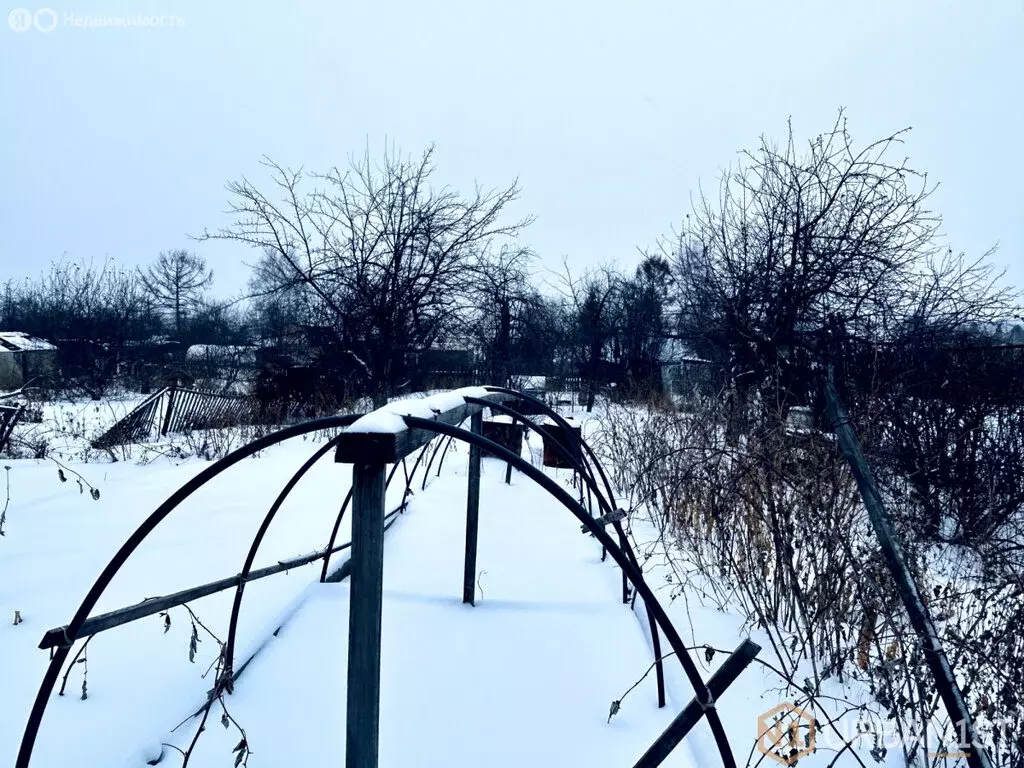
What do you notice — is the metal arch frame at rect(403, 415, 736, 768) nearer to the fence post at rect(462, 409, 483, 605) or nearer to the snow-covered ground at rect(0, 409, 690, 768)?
the snow-covered ground at rect(0, 409, 690, 768)

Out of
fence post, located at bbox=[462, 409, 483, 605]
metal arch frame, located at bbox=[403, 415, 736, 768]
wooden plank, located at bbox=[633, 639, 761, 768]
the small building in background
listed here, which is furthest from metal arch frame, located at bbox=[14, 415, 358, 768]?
the small building in background

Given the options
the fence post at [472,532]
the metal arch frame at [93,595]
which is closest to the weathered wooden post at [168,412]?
the fence post at [472,532]

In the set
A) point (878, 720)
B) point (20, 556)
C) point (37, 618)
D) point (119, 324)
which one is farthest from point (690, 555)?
point (119, 324)

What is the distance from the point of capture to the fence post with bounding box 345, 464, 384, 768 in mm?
1158

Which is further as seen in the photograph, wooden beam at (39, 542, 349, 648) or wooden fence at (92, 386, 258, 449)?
wooden fence at (92, 386, 258, 449)

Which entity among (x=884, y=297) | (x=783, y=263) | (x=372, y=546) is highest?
(x=783, y=263)

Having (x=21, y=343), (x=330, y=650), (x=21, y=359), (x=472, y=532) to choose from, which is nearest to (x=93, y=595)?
(x=330, y=650)

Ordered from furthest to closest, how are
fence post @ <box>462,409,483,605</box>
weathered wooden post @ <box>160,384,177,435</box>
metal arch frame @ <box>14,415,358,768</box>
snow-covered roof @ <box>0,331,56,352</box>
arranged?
snow-covered roof @ <box>0,331,56,352</box> < weathered wooden post @ <box>160,384,177,435</box> < fence post @ <box>462,409,483,605</box> < metal arch frame @ <box>14,415,358,768</box>

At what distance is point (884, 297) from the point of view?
21.1 ft

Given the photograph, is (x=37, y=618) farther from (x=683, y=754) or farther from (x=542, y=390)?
(x=542, y=390)

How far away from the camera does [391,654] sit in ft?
7.65

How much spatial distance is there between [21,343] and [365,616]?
26001 millimetres

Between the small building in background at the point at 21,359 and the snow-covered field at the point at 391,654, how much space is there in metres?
19.8

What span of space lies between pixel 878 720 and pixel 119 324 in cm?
2194
